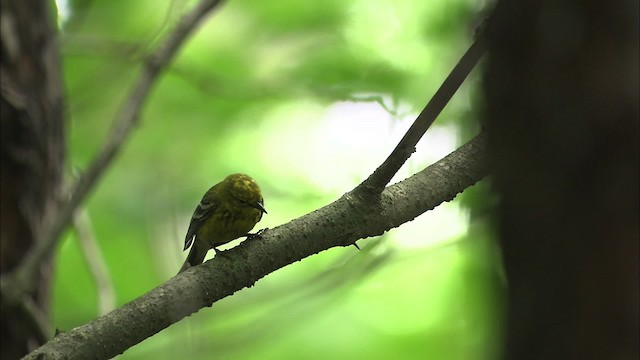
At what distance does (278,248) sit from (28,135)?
2525mm

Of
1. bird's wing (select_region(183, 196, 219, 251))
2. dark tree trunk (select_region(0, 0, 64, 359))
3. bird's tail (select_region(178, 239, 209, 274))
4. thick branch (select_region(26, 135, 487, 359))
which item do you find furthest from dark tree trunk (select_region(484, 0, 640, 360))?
dark tree trunk (select_region(0, 0, 64, 359))

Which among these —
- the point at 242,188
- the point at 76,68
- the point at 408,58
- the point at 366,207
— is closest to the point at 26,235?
the point at 242,188

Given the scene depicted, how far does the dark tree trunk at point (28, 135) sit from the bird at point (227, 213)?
1.04 m

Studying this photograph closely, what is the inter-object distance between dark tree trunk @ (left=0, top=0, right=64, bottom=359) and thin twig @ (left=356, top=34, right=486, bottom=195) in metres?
2.49

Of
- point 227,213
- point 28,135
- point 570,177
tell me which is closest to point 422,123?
point 570,177

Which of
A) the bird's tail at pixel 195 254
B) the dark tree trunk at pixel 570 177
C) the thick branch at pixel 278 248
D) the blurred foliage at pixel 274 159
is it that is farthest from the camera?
the blurred foliage at pixel 274 159

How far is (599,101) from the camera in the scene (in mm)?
1285

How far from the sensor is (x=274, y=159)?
26.6 ft

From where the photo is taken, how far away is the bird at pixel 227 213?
4.21 meters

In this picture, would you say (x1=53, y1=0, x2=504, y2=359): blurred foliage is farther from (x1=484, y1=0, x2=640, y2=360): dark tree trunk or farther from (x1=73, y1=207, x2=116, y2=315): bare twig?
(x1=484, y1=0, x2=640, y2=360): dark tree trunk

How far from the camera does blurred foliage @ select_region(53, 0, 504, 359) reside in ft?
20.5

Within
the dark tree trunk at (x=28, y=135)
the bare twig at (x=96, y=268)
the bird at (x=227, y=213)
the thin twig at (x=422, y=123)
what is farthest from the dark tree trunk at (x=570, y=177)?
the bare twig at (x=96, y=268)

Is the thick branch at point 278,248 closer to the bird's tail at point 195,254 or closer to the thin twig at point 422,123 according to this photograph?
the thin twig at point 422,123

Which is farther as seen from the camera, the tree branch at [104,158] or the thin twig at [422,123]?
the tree branch at [104,158]
